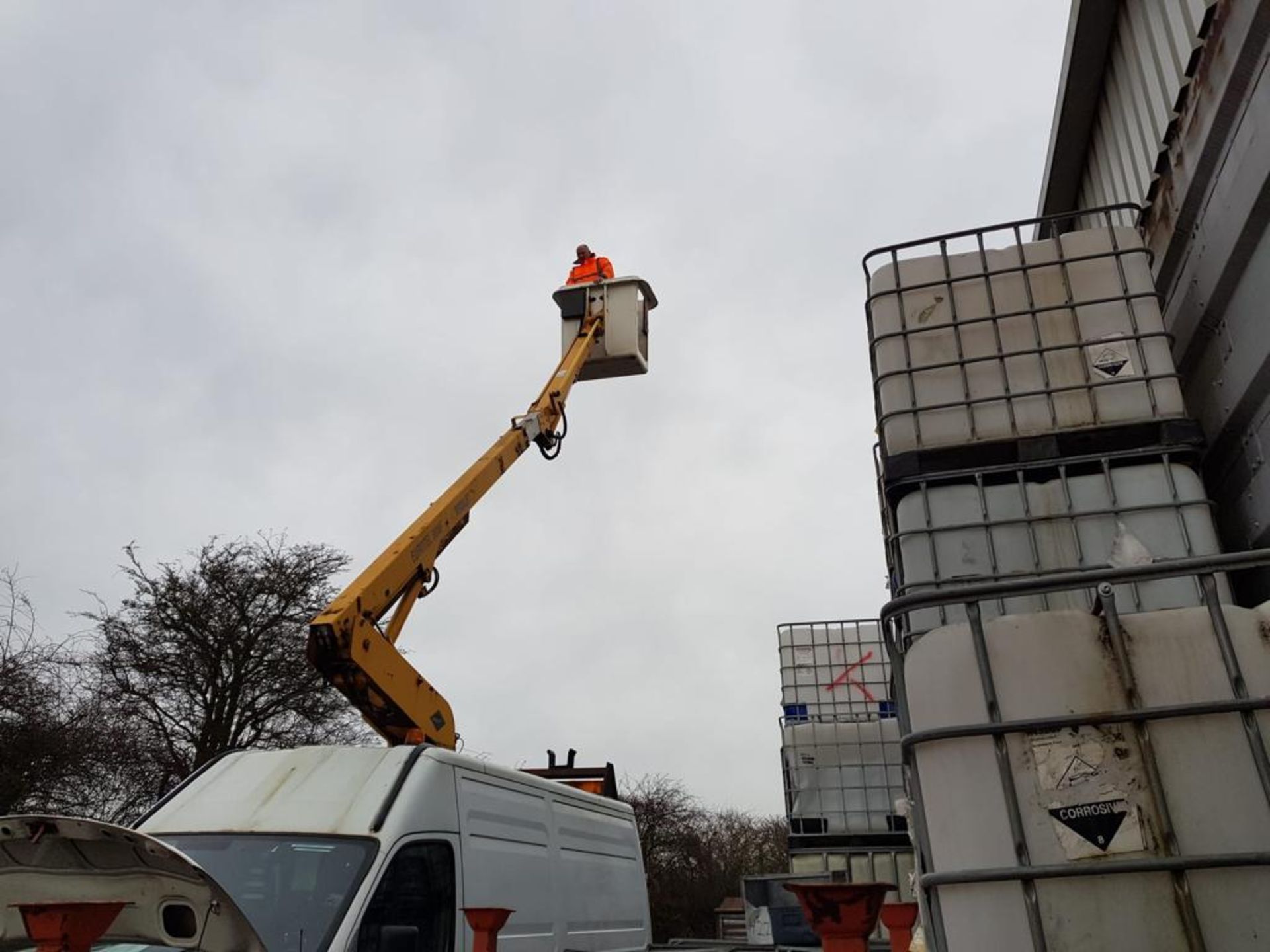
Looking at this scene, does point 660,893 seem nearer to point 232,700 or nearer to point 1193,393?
point 232,700

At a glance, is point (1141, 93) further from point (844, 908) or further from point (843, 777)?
point (843, 777)

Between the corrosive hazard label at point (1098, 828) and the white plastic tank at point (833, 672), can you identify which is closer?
the corrosive hazard label at point (1098, 828)

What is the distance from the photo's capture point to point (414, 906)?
4.73 meters

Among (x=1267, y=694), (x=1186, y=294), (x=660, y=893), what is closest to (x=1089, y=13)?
(x=1186, y=294)

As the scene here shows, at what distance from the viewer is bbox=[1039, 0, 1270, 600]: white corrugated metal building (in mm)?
4027

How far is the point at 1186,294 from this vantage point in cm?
489

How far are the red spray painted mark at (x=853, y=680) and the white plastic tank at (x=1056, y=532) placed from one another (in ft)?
34.4

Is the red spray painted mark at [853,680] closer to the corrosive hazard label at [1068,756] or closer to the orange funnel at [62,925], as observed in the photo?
the corrosive hazard label at [1068,756]

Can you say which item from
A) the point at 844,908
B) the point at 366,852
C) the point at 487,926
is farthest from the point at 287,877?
the point at 844,908

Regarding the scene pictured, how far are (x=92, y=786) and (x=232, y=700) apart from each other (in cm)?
293

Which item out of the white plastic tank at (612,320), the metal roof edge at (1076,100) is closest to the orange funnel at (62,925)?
the metal roof edge at (1076,100)

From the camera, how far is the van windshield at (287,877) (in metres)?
4.31

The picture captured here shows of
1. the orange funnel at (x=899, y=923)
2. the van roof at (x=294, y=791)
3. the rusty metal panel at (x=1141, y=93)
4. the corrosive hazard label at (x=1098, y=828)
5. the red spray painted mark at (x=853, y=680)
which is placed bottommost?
the orange funnel at (x=899, y=923)

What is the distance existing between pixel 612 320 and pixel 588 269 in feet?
2.87
